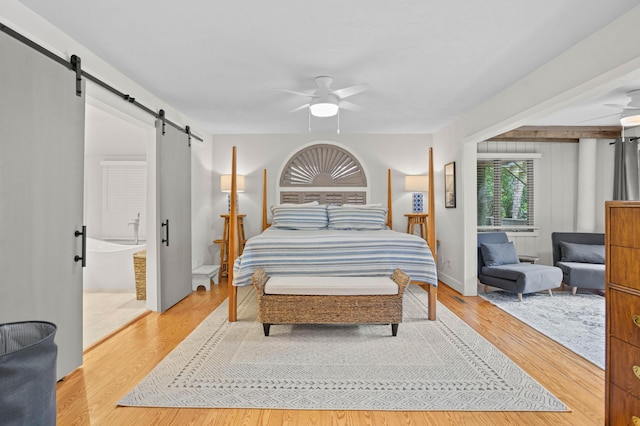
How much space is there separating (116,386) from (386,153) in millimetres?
4878

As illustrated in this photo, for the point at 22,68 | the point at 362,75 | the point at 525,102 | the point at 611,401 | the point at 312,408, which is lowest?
the point at 312,408

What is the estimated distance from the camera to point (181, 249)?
4363 millimetres

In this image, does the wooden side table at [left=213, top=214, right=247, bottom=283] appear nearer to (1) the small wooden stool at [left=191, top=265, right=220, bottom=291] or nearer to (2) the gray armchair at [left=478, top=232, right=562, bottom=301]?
(1) the small wooden stool at [left=191, top=265, right=220, bottom=291]

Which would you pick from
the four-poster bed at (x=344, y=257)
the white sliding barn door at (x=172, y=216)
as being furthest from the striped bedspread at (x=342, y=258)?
the white sliding barn door at (x=172, y=216)

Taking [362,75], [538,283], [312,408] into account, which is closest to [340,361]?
[312,408]

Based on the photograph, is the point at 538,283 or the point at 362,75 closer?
the point at 362,75

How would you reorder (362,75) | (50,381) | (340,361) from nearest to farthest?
(50,381) → (340,361) → (362,75)

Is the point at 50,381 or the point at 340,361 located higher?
the point at 50,381

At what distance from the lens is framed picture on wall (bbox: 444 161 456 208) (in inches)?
195

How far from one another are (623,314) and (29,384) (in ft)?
8.25

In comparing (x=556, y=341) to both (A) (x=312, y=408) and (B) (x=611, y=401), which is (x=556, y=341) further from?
(A) (x=312, y=408)

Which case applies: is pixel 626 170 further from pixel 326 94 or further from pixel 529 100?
pixel 326 94

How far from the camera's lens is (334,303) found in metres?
3.02

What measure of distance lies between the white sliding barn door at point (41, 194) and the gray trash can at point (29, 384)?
0.93m
